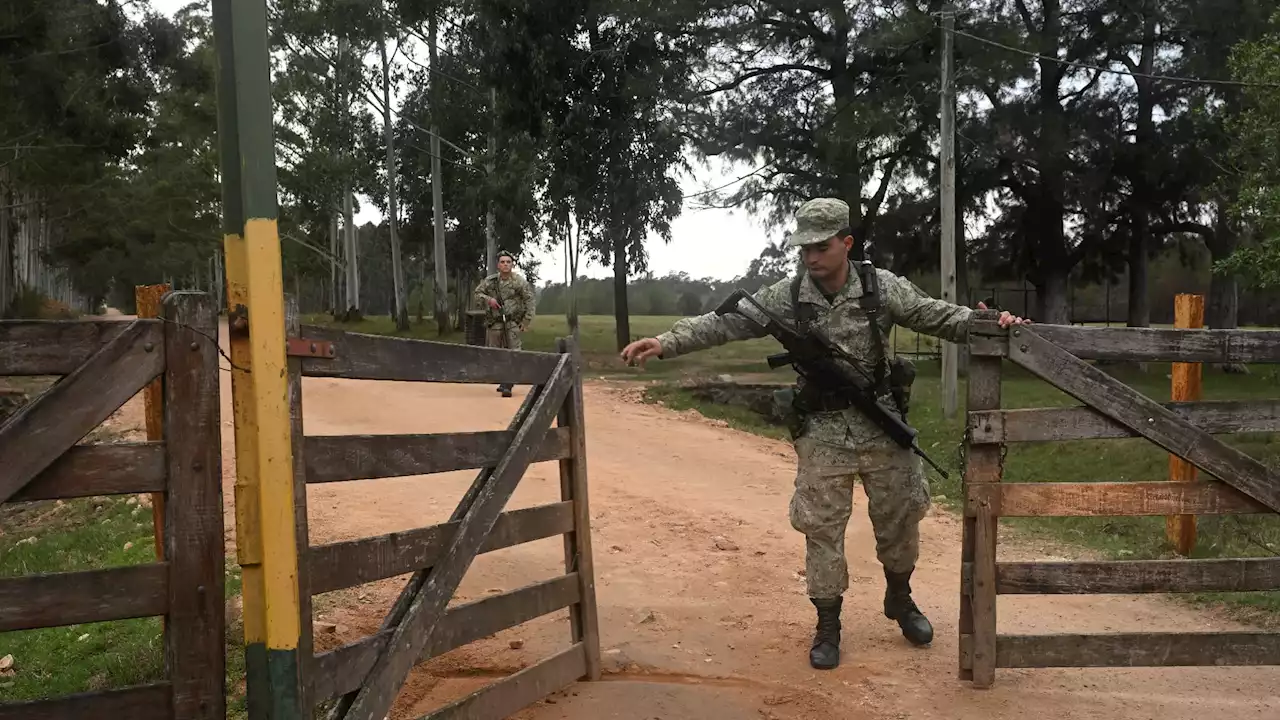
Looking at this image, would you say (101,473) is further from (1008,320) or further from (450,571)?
(1008,320)

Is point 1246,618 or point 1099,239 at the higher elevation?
point 1099,239

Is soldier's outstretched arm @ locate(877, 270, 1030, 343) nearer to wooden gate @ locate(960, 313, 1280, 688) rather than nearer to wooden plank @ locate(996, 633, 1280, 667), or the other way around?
wooden gate @ locate(960, 313, 1280, 688)

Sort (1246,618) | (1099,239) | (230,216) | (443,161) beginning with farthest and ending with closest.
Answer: (443,161), (1099,239), (1246,618), (230,216)

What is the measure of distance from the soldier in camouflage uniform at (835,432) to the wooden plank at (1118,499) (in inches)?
26.9

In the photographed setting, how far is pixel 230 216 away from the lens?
249cm

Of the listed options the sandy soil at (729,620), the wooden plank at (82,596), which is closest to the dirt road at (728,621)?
the sandy soil at (729,620)

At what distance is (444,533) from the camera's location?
11.4 ft

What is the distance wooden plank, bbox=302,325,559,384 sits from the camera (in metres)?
2.94

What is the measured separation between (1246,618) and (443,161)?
105ft

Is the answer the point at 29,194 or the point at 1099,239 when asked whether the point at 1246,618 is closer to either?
the point at 1099,239

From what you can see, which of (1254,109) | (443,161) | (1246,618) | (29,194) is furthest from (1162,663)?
(29,194)

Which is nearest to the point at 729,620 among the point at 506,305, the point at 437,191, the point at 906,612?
the point at 906,612

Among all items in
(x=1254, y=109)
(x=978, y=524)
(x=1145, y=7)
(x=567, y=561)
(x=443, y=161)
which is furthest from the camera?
(x=443, y=161)

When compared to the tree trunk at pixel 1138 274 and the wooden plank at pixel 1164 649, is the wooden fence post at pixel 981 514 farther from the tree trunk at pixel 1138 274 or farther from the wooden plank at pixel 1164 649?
the tree trunk at pixel 1138 274
